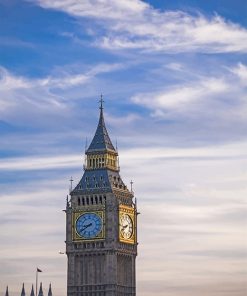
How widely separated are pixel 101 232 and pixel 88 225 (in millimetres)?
3019

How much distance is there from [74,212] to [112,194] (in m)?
7.14

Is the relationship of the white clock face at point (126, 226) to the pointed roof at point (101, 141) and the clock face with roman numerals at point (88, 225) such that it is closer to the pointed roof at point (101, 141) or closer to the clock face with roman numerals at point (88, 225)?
the clock face with roman numerals at point (88, 225)

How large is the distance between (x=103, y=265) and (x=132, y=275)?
6.42 metres

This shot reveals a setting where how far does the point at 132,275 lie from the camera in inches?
7441

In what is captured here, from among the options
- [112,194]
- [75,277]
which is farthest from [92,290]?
[112,194]

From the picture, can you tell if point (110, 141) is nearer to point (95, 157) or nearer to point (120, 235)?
point (95, 157)

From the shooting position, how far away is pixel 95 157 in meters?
191

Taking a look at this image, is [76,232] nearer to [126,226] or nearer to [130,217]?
[126,226]

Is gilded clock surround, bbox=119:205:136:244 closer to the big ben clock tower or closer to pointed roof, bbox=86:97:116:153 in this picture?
the big ben clock tower

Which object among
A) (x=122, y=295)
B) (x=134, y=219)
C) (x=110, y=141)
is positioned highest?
(x=110, y=141)

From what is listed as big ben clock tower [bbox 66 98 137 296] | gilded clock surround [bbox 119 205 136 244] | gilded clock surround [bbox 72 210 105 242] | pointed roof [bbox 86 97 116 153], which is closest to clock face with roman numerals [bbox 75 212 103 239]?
big ben clock tower [bbox 66 98 137 296]

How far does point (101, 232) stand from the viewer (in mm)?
184750

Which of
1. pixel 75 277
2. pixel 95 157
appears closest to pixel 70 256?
pixel 75 277

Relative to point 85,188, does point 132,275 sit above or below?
below
